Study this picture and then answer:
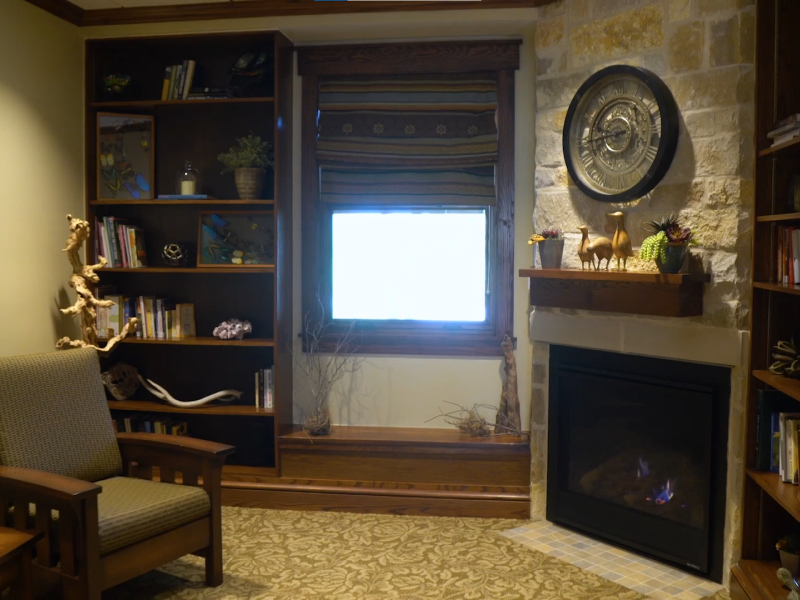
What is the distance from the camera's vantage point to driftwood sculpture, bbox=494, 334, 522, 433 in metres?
4.07

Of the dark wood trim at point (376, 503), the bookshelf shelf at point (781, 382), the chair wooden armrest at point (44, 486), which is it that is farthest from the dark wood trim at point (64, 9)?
the bookshelf shelf at point (781, 382)

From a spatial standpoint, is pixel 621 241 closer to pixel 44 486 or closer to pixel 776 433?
pixel 776 433

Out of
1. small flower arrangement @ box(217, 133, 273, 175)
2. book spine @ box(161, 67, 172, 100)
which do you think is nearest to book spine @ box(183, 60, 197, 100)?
book spine @ box(161, 67, 172, 100)

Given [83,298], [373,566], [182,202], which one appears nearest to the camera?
[373,566]

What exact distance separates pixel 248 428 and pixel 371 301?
39.6 inches

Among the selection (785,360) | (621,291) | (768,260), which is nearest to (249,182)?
(621,291)

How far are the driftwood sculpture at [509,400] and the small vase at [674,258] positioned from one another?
3.77 feet

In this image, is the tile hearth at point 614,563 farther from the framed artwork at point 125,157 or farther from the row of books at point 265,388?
the framed artwork at point 125,157

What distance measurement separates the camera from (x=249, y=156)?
4.06m

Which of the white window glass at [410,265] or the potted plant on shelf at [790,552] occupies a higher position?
the white window glass at [410,265]

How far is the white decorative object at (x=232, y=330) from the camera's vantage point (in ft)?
13.5

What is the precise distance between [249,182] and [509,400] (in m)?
1.79

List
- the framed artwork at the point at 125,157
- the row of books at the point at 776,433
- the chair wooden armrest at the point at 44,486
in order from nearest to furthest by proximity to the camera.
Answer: the chair wooden armrest at the point at 44,486, the row of books at the point at 776,433, the framed artwork at the point at 125,157

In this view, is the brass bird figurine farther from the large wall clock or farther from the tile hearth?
the tile hearth
